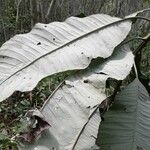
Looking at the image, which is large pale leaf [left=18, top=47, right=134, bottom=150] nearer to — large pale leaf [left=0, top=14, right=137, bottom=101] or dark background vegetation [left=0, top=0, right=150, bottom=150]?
large pale leaf [left=0, top=14, right=137, bottom=101]

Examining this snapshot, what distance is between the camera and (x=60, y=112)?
81 centimetres

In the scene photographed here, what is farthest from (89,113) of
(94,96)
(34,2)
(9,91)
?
(34,2)

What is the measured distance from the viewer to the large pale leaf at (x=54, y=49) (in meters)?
0.81

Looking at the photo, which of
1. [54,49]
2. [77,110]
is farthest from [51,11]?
[77,110]

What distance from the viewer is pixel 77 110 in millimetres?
809

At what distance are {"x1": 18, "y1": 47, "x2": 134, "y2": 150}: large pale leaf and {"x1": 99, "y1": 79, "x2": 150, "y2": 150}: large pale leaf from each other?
34 millimetres

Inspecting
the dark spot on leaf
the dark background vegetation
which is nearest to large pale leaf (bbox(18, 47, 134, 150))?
the dark spot on leaf

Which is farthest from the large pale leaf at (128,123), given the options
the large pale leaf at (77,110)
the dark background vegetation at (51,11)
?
the dark background vegetation at (51,11)

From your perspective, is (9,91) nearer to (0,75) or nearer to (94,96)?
(0,75)

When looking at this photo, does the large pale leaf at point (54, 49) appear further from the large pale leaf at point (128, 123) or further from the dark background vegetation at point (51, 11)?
the dark background vegetation at point (51, 11)

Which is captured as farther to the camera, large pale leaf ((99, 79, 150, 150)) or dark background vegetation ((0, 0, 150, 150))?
dark background vegetation ((0, 0, 150, 150))

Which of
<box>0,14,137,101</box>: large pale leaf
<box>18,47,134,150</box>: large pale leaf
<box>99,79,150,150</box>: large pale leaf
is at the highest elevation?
<box>0,14,137,101</box>: large pale leaf

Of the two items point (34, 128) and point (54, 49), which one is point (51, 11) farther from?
point (34, 128)

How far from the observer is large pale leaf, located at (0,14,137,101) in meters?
0.81
